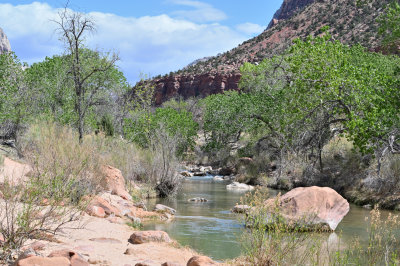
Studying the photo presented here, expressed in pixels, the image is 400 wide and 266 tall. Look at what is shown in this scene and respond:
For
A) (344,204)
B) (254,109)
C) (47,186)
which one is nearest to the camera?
(47,186)

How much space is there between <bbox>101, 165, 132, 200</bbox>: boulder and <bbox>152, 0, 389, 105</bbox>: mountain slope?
27.9 meters

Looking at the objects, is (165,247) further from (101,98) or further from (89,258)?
(101,98)

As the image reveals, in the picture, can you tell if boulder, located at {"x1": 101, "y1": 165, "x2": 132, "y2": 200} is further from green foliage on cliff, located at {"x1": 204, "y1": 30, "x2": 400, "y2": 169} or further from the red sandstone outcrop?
the red sandstone outcrop

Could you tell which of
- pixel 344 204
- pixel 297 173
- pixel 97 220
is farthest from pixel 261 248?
pixel 297 173

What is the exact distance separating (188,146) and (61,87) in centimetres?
1641

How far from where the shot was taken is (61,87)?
2714 centimetres

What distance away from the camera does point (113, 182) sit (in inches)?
593

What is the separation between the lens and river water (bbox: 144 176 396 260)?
9609 mm

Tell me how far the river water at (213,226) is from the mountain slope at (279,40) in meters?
27.4

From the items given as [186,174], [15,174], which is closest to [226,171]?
[186,174]

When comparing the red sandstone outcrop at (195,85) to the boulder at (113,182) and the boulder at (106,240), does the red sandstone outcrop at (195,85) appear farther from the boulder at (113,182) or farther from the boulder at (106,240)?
the boulder at (106,240)

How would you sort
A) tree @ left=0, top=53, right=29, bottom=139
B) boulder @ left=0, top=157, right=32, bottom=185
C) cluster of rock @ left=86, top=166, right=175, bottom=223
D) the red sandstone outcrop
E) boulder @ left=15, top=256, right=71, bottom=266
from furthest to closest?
the red sandstone outcrop, tree @ left=0, top=53, right=29, bottom=139, cluster of rock @ left=86, top=166, right=175, bottom=223, boulder @ left=0, top=157, right=32, bottom=185, boulder @ left=15, top=256, right=71, bottom=266

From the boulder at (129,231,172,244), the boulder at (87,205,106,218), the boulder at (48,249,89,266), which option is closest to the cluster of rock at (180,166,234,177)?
the boulder at (87,205,106,218)

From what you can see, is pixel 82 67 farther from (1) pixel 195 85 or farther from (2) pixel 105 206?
(1) pixel 195 85
